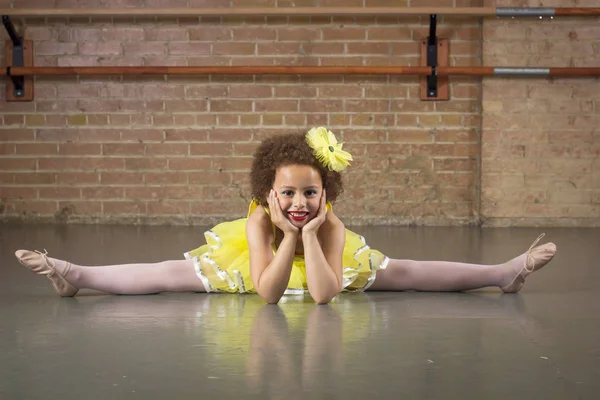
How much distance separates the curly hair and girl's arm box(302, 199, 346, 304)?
5.0 inches

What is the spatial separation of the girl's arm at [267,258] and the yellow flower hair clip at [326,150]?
28 cm

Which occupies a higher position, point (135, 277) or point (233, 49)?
point (233, 49)

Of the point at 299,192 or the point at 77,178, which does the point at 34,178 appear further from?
the point at 299,192

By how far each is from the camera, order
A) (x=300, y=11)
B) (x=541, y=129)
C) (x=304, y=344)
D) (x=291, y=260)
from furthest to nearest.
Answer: (x=541, y=129)
(x=300, y=11)
(x=291, y=260)
(x=304, y=344)

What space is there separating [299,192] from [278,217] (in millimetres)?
117

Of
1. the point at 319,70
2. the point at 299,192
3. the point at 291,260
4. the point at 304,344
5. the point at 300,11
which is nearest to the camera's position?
the point at 304,344

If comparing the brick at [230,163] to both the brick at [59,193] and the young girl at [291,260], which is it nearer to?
the brick at [59,193]

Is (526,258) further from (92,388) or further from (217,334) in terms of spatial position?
(92,388)

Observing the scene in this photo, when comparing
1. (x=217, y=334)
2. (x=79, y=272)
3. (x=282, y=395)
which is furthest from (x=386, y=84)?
(x=282, y=395)

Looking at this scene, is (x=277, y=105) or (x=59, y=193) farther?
(x=59, y=193)

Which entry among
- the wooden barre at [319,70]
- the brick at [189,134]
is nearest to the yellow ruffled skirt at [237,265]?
the wooden barre at [319,70]

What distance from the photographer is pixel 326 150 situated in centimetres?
300

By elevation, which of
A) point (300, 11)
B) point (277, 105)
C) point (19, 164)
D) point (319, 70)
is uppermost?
point (300, 11)

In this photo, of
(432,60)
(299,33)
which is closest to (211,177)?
(299,33)
